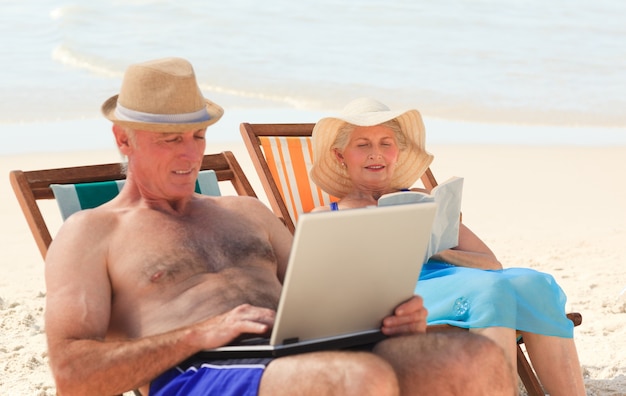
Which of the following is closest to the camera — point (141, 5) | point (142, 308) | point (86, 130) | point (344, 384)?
point (344, 384)

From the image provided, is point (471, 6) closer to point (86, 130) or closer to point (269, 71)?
point (269, 71)

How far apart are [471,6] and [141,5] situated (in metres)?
6.27

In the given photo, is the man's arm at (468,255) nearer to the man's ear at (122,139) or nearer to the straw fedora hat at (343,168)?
the straw fedora hat at (343,168)

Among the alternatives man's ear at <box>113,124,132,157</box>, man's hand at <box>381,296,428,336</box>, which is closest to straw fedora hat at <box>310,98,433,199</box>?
man's ear at <box>113,124,132,157</box>

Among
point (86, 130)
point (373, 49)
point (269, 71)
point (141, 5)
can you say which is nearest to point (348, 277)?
point (86, 130)

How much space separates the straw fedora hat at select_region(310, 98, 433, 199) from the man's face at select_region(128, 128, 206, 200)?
1.19m

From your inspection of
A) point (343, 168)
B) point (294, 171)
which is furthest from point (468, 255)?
point (294, 171)

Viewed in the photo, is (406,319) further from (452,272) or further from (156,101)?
(452,272)

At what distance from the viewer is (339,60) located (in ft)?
54.5

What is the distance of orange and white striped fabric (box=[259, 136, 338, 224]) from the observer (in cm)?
451

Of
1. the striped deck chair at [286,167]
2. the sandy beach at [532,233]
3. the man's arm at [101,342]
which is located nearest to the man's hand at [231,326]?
the man's arm at [101,342]

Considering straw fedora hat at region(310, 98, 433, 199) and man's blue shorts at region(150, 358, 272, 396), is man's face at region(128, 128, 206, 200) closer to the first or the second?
man's blue shorts at region(150, 358, 272, 396)

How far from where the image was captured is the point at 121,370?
2.49 metres

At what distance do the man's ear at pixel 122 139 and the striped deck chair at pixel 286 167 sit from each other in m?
1.46
